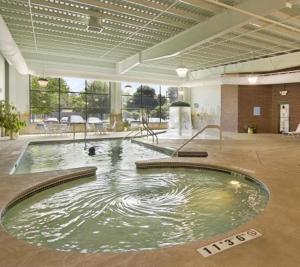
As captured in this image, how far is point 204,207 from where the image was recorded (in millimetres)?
3822

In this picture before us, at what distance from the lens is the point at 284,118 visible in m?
13.5

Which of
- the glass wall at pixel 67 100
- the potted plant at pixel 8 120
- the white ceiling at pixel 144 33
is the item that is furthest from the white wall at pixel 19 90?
the potted plant at pixel 8 120

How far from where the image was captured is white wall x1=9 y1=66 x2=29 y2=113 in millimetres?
12180

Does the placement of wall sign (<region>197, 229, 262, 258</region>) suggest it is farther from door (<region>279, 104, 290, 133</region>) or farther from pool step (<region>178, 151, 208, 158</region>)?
door (<region>279, 104, 290, 133</region>)

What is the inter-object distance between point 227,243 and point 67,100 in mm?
13562

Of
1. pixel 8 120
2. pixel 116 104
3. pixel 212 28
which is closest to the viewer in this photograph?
pixel 212 28

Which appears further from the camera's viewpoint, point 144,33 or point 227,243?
point 144,33

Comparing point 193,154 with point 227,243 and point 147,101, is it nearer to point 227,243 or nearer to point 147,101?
point 227,243

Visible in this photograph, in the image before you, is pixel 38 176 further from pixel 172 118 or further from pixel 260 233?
pixel 172 118

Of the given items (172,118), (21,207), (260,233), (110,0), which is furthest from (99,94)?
(260,233)

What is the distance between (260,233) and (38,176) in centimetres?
358

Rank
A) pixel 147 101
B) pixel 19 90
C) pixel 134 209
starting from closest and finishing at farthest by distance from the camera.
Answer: pixel 134 209 → pixel 19 90 → pixel 147 101

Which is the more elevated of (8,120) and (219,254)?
(8,120)

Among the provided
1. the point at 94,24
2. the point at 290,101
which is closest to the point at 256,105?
the point at 290,101
